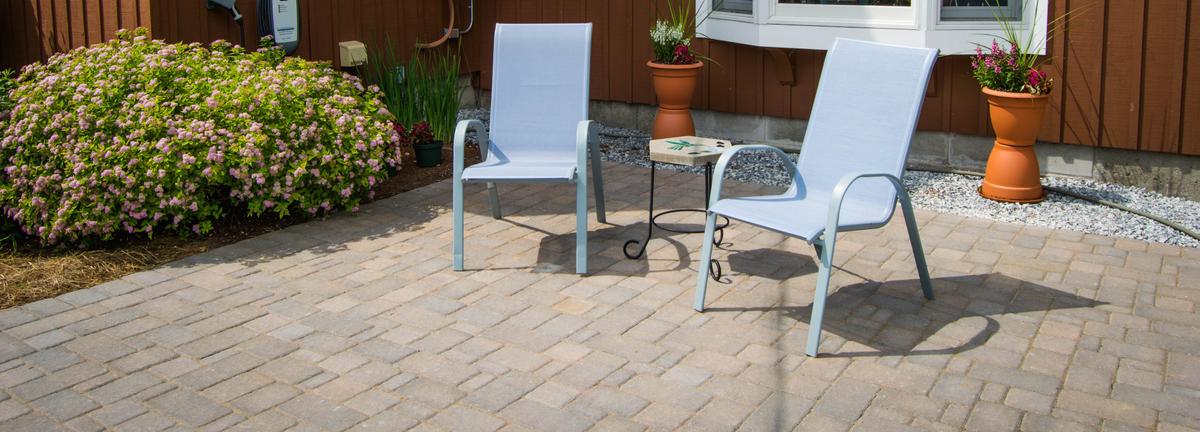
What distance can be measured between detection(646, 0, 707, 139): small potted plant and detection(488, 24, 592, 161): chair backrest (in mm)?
1749

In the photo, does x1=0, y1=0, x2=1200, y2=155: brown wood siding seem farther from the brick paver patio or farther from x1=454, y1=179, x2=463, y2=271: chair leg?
x1=454, y1=179, x2=463, y2=271: chair leg

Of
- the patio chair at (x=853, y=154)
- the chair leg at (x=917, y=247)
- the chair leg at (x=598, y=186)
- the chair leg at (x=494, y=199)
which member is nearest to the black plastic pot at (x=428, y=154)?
the chair leg at (x=494, y=199)

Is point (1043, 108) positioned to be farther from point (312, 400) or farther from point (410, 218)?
point (312, 400)

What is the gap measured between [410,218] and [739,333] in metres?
2.27

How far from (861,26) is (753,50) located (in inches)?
35.4

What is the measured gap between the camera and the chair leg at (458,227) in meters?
4.98

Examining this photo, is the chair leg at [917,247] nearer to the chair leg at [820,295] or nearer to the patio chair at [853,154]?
the patio chair at [853,154]

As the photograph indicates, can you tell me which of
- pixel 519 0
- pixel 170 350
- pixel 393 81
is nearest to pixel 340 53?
pixel 393 81

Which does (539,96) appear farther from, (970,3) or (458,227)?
(970,3)

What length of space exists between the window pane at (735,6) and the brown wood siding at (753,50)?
0.27 m

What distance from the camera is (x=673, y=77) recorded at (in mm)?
7285

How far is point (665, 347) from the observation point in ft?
13.4

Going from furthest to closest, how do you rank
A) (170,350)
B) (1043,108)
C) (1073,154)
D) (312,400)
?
(1073,154), (1043,108), (170,350), (312,400)

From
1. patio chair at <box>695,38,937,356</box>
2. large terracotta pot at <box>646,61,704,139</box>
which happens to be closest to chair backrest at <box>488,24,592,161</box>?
patio chair at <box>695,38,937,356</box>
